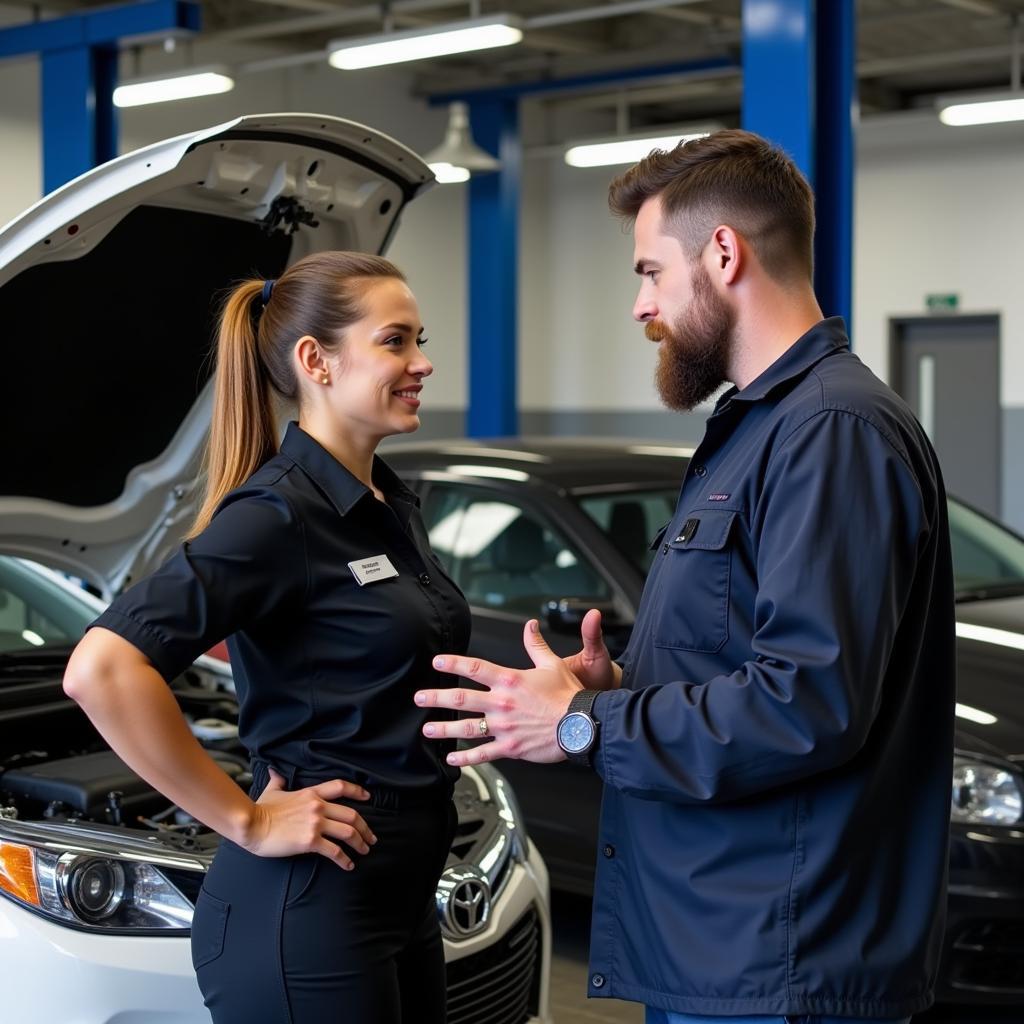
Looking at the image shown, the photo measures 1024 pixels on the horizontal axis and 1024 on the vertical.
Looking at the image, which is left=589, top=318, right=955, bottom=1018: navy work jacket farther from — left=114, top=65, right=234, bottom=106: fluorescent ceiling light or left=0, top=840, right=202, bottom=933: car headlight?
left=114, top=65, right=234, bottom=106: fluorescent ceiling light

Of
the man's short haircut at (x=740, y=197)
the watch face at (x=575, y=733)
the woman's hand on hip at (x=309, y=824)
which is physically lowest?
the woman's hand on hip at (x=309, y=824)

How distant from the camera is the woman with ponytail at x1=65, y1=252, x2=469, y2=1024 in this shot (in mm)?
1913

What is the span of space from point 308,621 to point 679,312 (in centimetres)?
65

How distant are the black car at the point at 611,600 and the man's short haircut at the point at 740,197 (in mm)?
2174

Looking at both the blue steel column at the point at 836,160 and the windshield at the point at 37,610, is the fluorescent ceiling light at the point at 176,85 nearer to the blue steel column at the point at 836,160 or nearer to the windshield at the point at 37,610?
the blue steel column at the point at 836,160

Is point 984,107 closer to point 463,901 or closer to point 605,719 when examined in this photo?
point 463,901

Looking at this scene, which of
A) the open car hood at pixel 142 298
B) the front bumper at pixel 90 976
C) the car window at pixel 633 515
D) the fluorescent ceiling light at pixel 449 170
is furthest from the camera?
the fluorescent ceiling light at pixel 449 170

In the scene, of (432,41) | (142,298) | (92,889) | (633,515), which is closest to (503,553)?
(633,515)

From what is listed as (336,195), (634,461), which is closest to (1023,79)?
(634,461)

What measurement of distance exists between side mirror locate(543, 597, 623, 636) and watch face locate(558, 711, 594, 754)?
2.27m

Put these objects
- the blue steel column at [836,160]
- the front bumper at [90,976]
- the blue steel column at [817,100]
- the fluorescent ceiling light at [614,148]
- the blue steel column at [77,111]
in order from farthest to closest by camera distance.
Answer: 1. the fluorescent ceiling light at [614,148]
2. the blue steel column at [77,111]
3. the blue steel column at [836,160]
4. the blue steel column at [817,100]
5. the front bumper at [90,976]

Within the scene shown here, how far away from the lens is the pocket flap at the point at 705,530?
1.79m

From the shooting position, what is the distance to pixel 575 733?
1.77m

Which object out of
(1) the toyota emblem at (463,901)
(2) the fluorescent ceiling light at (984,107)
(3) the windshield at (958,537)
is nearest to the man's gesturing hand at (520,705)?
(1) the toyota emblem at (463,901)
